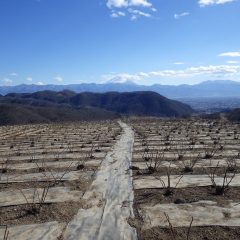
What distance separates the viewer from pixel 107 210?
8.32 m

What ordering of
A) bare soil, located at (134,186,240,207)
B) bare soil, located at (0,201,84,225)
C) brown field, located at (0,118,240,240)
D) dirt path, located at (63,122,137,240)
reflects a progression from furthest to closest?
1. bare soil, located at (134,186,240,207)
2. bare soil, located at (0,201,84,225)
3. brown field, located at (0,118,240,240)
4. dirt path, located at (63,122,137,240)

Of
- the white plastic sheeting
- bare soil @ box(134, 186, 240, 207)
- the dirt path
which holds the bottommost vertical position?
the white plastic sheeting

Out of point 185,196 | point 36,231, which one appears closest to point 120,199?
point 185,196

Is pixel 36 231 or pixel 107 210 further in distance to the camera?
pixel 107 210

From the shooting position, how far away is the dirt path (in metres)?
7.02

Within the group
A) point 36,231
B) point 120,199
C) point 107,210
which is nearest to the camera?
point 36,231

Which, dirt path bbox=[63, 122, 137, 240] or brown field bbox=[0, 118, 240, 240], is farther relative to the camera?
brown field bbox=[0, 118, 240, 240]

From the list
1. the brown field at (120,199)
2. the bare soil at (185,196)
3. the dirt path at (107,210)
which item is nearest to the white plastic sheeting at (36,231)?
the brown field at (120,199)

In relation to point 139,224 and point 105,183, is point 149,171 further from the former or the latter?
point 139,224

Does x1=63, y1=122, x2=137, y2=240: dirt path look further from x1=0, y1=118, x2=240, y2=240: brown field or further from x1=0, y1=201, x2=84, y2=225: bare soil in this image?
A: x1=0, y1=201, x2=84, y2=225: bare soil

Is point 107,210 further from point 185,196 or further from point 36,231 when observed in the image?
point 185,196

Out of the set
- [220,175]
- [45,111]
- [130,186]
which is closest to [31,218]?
[130,186]

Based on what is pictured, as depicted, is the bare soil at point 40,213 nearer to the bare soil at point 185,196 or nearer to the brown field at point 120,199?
the brown field at point 120,199

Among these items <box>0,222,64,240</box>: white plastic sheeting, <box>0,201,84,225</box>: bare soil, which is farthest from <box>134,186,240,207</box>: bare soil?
<box>0,222,64,240</box>: white plastic sheeting
